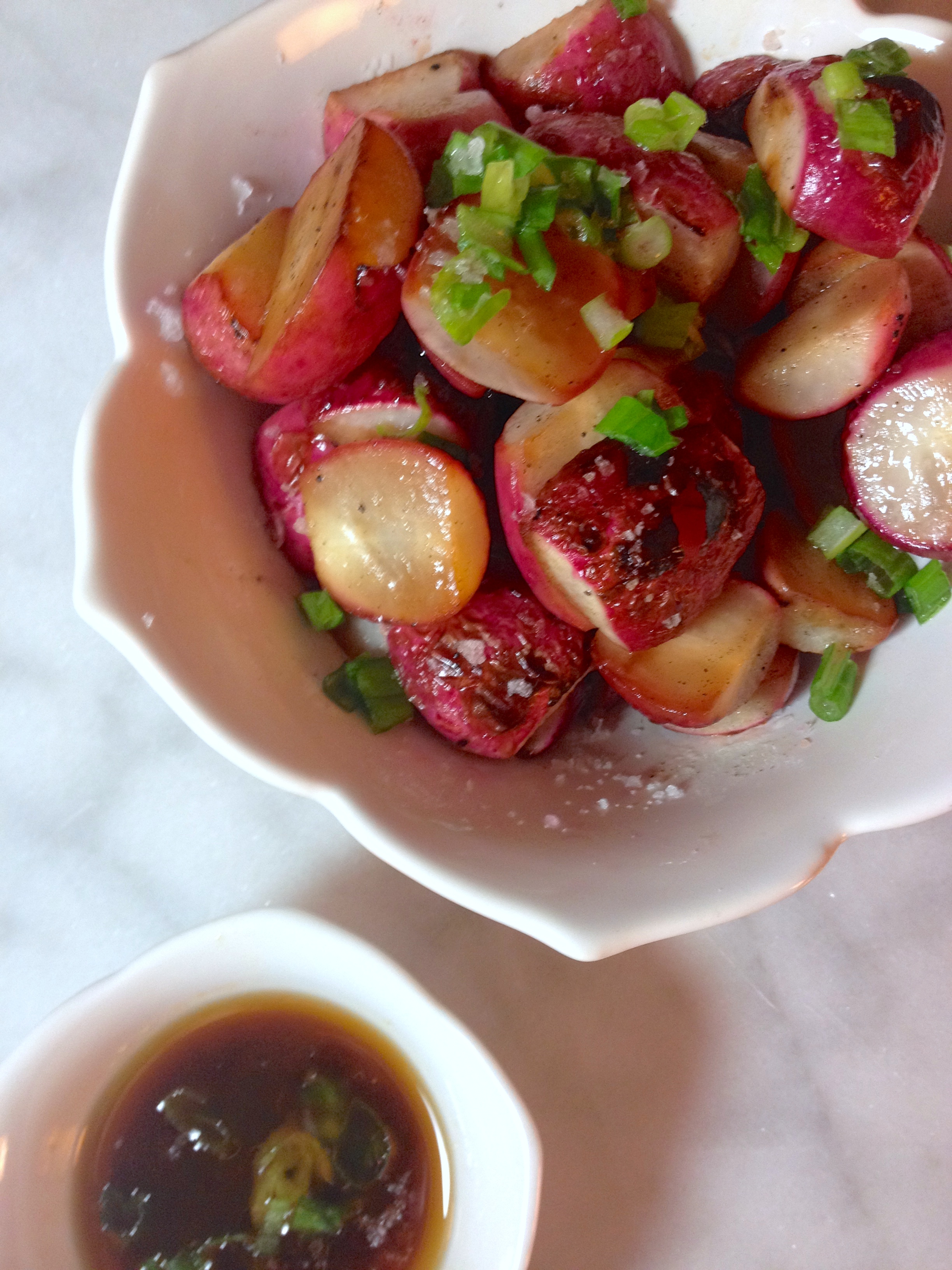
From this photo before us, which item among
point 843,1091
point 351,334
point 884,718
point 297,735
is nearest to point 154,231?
point 351,334

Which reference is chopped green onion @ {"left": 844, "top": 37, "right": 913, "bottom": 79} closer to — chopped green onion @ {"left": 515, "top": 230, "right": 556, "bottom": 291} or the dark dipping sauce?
chopped green onion @ {"left": 515, "top": 230, "right": 556, "bottom": 291}

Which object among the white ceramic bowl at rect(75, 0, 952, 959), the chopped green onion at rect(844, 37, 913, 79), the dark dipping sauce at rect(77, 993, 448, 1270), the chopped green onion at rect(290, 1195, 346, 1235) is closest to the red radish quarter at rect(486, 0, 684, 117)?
the white ceramic bowl at rect(75, 0, 952, 959)

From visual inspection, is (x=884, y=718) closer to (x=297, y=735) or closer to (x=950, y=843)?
(x=950, y=843)

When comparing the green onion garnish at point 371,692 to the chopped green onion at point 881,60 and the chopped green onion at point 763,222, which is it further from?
the chopped green onion at point 881,60

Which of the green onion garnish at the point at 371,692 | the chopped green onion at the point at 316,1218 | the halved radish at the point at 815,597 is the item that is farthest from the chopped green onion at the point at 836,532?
the chopped green onion at the point at 316,1218

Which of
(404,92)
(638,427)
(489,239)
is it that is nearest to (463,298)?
(489,239)

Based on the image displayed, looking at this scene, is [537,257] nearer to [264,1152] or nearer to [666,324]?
[666,324]

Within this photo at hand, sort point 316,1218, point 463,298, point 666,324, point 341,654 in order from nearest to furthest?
point 463,298 < point 666,324 < point 341,654 < point 316,1218
